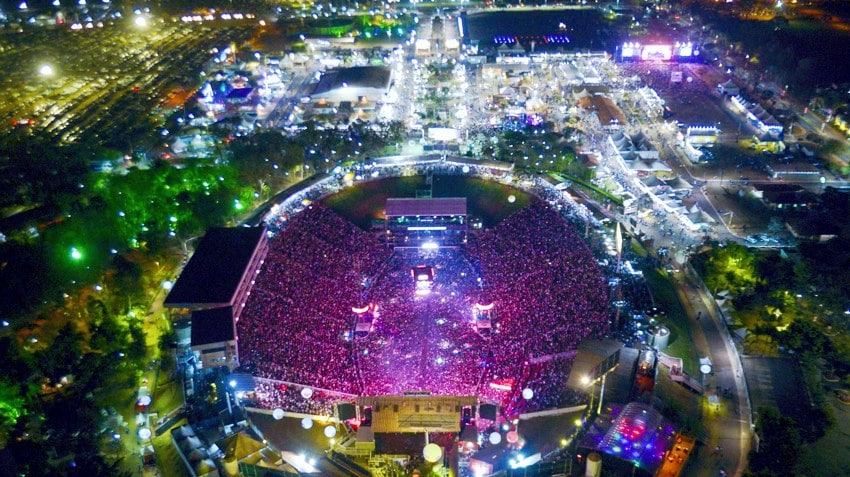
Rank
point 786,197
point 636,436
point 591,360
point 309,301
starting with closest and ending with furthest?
point 636,436 < point 591,360 < point 309,301 < point 786,197

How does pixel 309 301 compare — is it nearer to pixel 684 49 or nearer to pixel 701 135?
pixel 701 135

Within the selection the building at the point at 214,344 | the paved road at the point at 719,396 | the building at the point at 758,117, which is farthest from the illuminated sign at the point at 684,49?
the building at the point at 214,344

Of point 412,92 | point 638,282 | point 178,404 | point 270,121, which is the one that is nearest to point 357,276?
point 178,404

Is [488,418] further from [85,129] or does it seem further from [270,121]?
[85,129]

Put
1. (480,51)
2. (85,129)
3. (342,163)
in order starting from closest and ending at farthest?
(342,163) → (85,129) → (480,51)

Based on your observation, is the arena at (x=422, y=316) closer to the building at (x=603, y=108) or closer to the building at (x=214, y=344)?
the building at (x=214, y=344)

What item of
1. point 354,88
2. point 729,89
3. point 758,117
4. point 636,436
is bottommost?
point 636,436

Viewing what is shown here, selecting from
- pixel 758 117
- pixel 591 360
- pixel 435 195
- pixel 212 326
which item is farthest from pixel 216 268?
pixel 758 117
